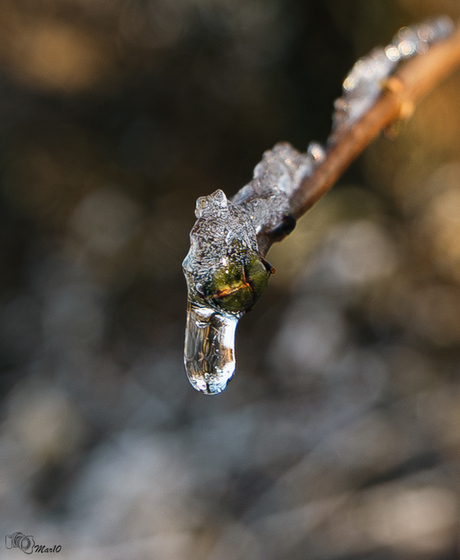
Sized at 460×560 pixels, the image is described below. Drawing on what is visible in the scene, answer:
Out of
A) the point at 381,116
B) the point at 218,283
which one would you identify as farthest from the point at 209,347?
the point at 381,116

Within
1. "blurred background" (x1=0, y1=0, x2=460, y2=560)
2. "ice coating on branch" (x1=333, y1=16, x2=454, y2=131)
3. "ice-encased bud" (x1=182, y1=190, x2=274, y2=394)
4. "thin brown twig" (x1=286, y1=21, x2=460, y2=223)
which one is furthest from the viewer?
"blurred background" (x1=0, y1=0, x2=460, y2=560)

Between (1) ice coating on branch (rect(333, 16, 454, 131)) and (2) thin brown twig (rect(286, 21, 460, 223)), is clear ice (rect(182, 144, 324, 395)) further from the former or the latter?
(1) ice coating on branch (rect(333, 16, 454, 131))

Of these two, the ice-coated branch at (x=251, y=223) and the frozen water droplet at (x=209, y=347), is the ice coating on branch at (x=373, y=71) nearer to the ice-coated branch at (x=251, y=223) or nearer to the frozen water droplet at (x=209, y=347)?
the ice-coated branch at (x=251, y=223)

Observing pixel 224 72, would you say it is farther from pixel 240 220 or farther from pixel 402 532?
pixel 402 532

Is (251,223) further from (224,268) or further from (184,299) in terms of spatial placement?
(184,299)

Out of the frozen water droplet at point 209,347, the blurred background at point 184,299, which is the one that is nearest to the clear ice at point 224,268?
the frozen water droplet at point 209,347

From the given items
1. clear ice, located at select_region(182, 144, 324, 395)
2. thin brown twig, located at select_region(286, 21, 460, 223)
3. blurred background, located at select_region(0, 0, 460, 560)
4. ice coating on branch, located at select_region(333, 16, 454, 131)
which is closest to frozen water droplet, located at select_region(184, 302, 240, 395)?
clear ice, located at select_region(182, 144, 324, 395)
